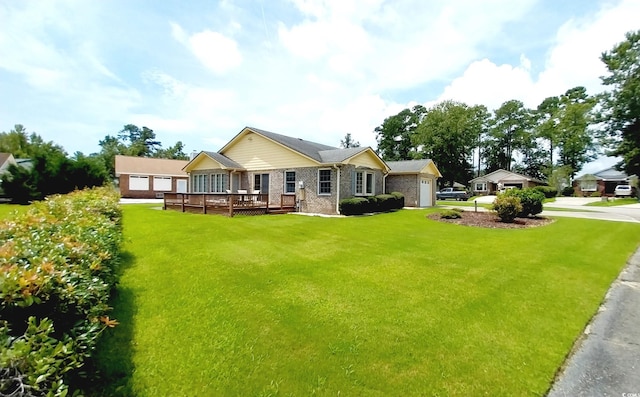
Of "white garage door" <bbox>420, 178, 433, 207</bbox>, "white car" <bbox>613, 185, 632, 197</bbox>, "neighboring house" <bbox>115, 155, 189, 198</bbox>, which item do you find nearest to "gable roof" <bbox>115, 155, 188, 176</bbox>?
"neighboring house" <bbox>115, 155, 189, 198</bbox>

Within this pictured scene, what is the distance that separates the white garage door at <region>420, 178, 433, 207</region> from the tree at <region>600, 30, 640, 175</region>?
2442 cm

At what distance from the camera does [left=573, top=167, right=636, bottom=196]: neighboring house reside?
44.8 meters

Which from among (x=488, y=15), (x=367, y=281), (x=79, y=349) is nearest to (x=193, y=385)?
(x=79, y=349)

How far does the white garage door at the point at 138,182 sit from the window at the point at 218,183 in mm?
18105

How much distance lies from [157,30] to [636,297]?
13925 millimetres

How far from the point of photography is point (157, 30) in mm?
10305

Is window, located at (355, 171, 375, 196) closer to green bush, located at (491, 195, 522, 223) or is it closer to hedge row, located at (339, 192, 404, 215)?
hedge row, located at (339, 192, 404, 215)

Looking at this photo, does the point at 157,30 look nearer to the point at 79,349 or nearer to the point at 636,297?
the point at 79,349

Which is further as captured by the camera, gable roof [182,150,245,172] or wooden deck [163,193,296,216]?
gable roof [182,150,245,172]

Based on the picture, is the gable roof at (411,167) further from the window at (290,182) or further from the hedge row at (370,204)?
the window at (290,182)

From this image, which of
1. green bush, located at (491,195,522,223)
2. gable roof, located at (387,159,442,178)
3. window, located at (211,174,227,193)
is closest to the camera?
green bush, located at (491,195,522,223)

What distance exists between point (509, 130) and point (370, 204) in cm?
5453

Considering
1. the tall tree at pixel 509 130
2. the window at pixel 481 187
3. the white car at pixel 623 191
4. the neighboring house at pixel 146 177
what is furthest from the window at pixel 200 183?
the tall tree at pixel 509 130

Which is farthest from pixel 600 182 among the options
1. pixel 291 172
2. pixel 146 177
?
pixel 146 177
